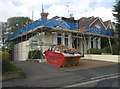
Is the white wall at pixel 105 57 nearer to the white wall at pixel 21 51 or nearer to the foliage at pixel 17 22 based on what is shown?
the white wall at pixel 21 51

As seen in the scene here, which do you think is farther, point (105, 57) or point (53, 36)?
point (53, 36)

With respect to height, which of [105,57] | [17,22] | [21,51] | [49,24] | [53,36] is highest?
[17,22]

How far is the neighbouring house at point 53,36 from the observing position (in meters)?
26.0

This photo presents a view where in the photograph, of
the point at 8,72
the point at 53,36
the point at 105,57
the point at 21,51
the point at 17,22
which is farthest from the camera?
the point at 17,22

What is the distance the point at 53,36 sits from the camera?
27562mm

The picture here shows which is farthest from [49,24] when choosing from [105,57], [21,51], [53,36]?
[21,51]

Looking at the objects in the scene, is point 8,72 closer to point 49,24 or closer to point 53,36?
point 49,24

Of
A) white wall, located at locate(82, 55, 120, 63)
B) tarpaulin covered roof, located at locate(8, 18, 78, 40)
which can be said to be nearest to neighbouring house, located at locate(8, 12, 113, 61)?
tarpaulin covered roof, located at locate(8, 18, 78, 40)

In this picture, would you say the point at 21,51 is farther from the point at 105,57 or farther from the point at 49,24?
Answer: the point at 105,57

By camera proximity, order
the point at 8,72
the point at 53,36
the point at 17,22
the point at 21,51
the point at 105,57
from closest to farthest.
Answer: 1. the point at 8,72
2. the point at 105,57
3. the point at 53,36
4. the point at 21,51
5. the point at 17,22

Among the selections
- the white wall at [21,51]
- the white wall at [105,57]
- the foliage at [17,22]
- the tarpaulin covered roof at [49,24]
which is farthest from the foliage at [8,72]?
the foliage at [17,22]

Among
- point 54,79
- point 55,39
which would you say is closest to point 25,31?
point 55,39

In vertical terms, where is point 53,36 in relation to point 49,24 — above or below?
below

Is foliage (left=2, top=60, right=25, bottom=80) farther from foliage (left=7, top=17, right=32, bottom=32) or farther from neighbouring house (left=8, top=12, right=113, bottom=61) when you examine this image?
foliage (left=7, top=17, right=32, bottom=32)
